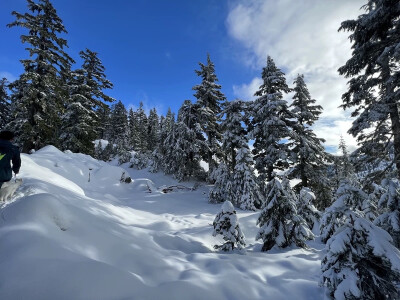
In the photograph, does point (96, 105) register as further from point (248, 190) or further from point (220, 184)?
point (248, 190)

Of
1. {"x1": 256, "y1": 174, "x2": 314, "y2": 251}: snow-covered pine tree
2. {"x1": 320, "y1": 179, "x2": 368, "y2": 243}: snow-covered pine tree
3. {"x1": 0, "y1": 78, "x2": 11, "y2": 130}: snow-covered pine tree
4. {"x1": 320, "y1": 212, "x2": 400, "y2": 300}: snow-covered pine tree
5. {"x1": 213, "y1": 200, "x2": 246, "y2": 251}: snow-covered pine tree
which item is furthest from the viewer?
{"x1": 0, "y1": 78, "x2": 11, "y2": 130}: snow-covered pine tree

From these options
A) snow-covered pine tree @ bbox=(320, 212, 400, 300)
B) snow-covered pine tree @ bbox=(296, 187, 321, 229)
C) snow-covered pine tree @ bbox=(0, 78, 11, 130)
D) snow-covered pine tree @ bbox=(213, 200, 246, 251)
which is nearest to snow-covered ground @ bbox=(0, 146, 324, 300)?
snow-covered pine tree @ bbox=(213, 200, 246, 251)

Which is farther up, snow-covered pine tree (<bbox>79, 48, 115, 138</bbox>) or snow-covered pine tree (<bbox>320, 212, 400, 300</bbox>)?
snow-covered pine tree (<bbox>79, 48, 115, 138</bbox>)

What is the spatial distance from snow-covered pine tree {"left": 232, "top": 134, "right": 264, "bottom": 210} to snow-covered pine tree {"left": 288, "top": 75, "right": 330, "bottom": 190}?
4.89 meters

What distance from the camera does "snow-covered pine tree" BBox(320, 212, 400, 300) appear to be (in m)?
3.23

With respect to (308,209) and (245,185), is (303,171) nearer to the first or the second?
(245,185)

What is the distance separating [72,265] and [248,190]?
1279cm

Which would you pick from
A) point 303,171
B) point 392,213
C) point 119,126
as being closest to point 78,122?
point 303,171

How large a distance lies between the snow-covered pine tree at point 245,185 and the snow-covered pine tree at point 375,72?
251 inches

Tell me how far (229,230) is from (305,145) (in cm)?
1395

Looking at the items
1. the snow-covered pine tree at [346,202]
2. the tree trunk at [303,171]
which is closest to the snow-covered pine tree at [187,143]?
the tree trunk at [303,171]

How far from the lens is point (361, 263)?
11.3 ft

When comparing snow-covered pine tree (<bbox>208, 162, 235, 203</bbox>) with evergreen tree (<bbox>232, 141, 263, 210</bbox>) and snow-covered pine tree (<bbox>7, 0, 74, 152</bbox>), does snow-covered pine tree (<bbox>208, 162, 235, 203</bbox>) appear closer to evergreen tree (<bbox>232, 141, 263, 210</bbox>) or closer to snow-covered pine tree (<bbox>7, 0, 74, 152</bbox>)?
evergreen tree (<bbox>232, 141, 263, 210</bbox>)

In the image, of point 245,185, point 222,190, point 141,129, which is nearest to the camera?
point 245,185
